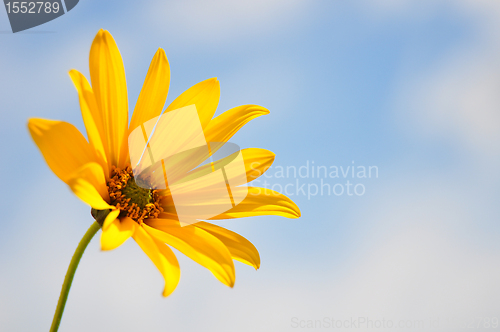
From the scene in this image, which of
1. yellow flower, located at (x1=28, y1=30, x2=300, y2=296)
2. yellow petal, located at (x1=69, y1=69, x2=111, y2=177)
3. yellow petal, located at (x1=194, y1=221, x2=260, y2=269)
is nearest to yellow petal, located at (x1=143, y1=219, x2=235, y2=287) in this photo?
yellow flower, located at (x1=28, y1=30, x2=300, y2=296)

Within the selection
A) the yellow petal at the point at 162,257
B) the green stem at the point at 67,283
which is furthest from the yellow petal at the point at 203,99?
the green stem at the point at 67,283

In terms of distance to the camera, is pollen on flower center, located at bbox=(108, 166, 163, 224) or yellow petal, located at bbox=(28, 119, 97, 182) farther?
pollen on flower center, located at bbox=(108, 166, 163, 224)

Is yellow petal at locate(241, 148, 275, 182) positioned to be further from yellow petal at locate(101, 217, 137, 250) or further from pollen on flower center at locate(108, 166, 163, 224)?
yellow petal at locate(101, 217, 137, 250)

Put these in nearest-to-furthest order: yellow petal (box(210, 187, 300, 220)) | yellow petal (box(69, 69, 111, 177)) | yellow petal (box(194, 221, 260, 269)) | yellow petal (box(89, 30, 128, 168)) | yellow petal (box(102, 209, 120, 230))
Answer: yellow petal (box(102, 209, 120, 230))
yellow petal (box(69, 69, 111, 177))
yellow petal (box(89, 30, 128, 168))
yellow petal (box(194, 221, 260, 269))
yellow petal (box(210, 187, 300, 220))

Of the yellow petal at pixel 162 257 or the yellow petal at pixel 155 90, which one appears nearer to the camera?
the yellow petal at pixel 162 257

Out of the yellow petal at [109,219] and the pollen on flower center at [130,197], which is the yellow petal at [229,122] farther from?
the yellow petal at [109,219]

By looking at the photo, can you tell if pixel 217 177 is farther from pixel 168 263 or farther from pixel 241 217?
pixel 168 263

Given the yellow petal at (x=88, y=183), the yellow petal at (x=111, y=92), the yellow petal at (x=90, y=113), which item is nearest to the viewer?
the yellow petal at (x=88, y=183)

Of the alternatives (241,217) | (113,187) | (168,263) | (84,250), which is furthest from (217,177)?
(84,250)
